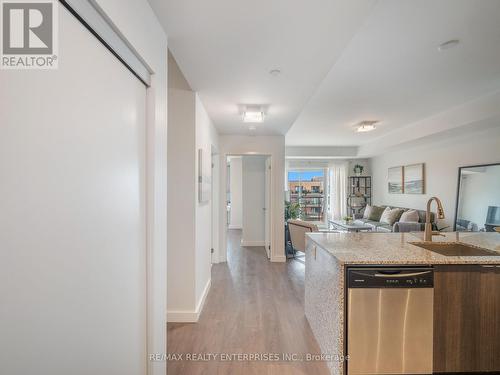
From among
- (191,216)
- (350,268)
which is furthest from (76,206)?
(191,216)

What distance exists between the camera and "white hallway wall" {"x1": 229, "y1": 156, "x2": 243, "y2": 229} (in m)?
8.42

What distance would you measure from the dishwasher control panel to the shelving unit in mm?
6647

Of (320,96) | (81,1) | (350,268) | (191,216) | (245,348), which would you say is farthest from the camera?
(320,96)

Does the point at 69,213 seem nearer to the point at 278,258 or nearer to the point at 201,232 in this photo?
the point at 201,232

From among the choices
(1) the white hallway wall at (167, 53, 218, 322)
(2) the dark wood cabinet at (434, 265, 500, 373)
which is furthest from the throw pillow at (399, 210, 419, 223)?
(1) the white hallway wall at (167, 53, 218, 322)

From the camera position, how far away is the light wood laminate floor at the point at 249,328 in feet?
6.32

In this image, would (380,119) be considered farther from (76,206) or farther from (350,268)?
(76,206)

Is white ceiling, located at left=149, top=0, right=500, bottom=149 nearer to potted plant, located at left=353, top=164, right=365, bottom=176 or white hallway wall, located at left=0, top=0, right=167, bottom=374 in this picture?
white hallway wall, located at left=0, top=0, right=167, bottom=374

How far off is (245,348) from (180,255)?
3.46 ft

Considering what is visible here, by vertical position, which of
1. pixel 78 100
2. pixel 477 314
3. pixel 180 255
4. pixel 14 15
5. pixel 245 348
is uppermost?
pixel 14 15

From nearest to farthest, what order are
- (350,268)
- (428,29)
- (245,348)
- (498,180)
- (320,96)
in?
(350,268) < (428,29) < (245,348) < (320,96) < (498,180)

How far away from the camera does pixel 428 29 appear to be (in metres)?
1.90

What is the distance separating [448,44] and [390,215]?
15.3 ft

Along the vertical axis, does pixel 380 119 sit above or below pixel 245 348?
above
